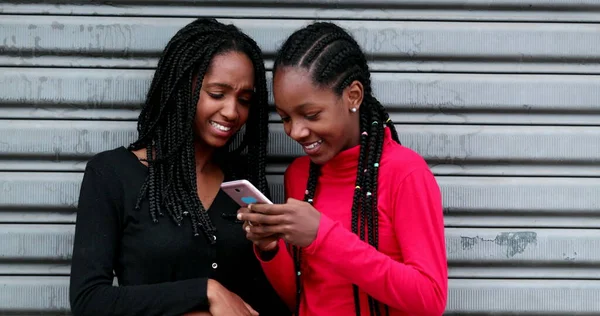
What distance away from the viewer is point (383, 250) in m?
2.40

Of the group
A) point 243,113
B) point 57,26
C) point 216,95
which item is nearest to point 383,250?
point 243,113

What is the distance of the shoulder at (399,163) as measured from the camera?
237cm

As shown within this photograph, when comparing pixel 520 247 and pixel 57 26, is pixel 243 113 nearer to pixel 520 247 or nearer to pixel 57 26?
pixel 57 26

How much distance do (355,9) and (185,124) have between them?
1.08 meters

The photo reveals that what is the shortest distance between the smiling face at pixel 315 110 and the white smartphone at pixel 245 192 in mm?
277

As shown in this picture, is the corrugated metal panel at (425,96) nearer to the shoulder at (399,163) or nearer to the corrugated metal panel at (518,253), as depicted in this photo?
the corrugated metal panel at (518,253)

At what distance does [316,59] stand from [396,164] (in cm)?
49

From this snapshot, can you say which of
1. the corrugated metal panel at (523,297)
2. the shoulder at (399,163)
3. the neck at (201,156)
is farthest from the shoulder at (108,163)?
the shoulder at (399,163)

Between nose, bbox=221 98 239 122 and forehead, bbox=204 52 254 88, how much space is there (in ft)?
0.24

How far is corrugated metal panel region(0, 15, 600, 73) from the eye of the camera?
10.5 feet

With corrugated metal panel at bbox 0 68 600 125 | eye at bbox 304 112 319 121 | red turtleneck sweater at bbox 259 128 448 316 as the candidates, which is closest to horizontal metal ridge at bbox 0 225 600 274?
corrugated metal panel at bbox 0 68 600 125

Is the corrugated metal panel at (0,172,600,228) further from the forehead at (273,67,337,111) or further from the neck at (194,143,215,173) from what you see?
the forehead at (273,67,337,111)

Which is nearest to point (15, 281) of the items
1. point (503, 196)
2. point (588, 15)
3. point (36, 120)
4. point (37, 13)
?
point (36, 120)

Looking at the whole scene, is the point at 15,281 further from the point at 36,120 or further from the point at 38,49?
the point at 38,49
